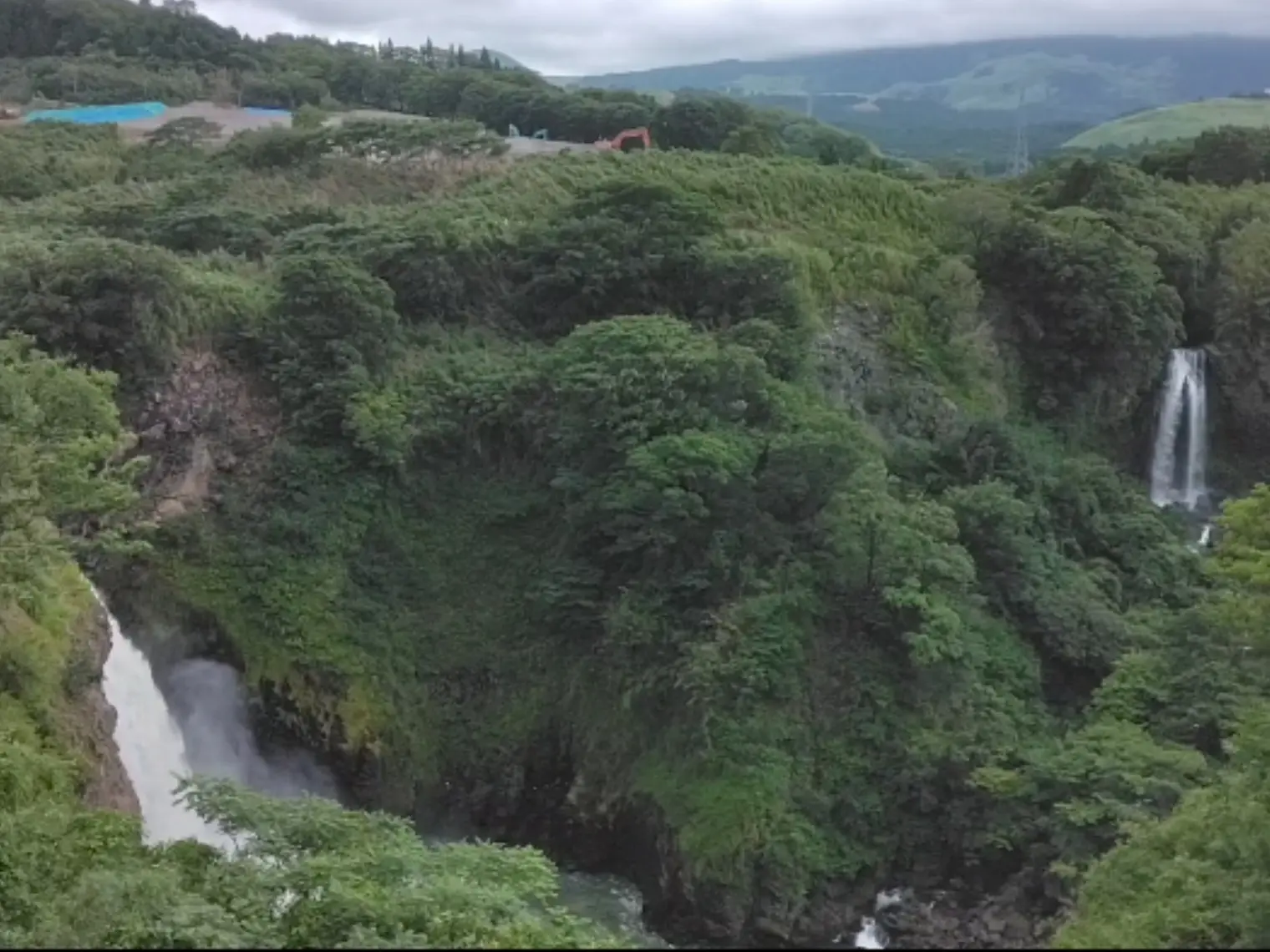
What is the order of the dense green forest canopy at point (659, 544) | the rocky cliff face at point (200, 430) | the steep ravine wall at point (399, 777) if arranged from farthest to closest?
the rocky cliff face at point (200, 430) < the steep ravine wall at point (399, 777) < the dense green forest canopy at point (659, 544)

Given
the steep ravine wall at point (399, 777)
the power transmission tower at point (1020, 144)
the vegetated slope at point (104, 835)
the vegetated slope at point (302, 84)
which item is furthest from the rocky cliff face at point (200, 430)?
the power transmission tower at point (1020, 144)

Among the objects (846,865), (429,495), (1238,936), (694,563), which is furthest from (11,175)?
(1238,936)

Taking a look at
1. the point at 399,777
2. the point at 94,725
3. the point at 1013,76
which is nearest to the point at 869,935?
the point at 399,777

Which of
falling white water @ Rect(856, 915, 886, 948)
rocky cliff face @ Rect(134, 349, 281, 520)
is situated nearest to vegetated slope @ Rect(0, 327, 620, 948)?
rocky cliff face @ Rect(134, 349, 281, 520)

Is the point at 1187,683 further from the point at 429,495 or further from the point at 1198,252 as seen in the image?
the point at 1198,252

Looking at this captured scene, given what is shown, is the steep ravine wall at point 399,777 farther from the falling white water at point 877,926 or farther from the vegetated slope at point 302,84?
the vegetated slope at point 302,84

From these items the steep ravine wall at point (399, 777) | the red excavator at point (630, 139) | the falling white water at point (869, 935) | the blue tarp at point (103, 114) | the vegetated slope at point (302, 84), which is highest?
the vegetated slope at point (302, 84)
